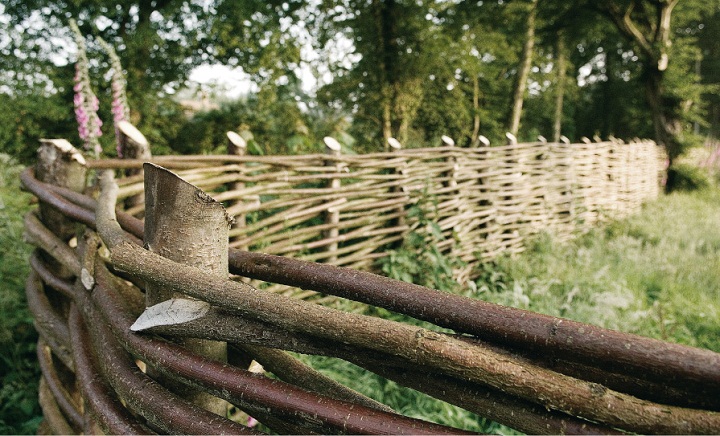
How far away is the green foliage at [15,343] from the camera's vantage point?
2.13 m

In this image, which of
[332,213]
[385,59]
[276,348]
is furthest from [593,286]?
[385,59]

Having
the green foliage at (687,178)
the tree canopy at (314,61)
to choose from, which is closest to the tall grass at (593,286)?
the tree canopy at (314,61)

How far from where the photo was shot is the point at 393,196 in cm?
346

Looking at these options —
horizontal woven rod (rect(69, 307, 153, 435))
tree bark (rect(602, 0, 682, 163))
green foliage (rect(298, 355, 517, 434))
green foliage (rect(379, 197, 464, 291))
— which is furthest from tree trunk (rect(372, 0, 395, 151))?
horizontal woven rod (rect(69, 307, 153, 435))

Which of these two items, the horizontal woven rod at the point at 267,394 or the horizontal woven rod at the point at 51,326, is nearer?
the horizontal woven rod at the point at 267,394

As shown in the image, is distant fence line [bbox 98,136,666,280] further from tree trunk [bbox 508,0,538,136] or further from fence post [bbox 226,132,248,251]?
tree trunk [bbox 508,0,538,136]

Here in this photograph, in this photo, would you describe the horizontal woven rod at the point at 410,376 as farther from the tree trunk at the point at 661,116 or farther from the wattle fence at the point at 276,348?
the tree trunk at the point at 661,116

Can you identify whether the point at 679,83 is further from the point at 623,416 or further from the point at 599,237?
the point at 623,416

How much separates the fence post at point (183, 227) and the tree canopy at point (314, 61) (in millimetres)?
6648

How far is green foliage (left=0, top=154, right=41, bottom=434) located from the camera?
7.00 feet

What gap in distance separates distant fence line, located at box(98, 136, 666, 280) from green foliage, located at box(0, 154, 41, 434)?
3.84 feet

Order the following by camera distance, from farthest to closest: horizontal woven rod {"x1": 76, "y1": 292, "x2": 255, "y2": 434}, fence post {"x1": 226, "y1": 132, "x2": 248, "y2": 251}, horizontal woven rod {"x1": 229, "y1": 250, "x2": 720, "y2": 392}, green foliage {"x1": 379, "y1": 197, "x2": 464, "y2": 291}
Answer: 1. green foliage {"x1": 379, "y1": 197, "x2": 464, "y2": 291}
2. fence post {"x1": 226, "y1": 132, "x2": 248, "y2": 251}
3. horizontal woven rod {"x1": 76, "y1": 292, "x2": 255, "y2": 434}
4. horizontal woven rod {"x1": 229, "y1": 250, "x2": 720, "y2": 392}

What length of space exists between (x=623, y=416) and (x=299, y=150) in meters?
3.65

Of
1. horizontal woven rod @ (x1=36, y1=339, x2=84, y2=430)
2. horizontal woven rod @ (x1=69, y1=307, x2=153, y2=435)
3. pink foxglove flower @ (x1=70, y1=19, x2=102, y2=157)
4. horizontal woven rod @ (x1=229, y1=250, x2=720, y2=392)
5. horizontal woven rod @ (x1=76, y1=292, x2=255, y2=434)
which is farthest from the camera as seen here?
pink foxglove flower @ (x1=70, y1=19, x2=102, y2=157)
